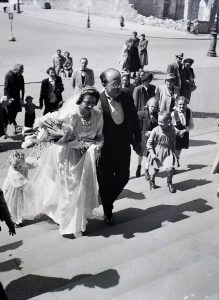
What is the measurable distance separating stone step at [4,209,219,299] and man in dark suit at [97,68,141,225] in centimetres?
72

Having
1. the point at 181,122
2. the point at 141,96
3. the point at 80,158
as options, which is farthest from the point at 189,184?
the point at 80,158

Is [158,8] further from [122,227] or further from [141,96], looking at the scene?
[122,227]

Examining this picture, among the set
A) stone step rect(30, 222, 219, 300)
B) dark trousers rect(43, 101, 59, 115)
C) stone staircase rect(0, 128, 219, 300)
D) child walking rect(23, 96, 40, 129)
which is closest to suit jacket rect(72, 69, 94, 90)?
dark trousers rect(43, 101, 59, 115)

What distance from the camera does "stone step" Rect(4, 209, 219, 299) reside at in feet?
14.0

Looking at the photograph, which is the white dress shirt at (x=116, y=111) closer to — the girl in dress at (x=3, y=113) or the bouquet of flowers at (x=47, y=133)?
the bouquet of flowers at (x=47, y=133)

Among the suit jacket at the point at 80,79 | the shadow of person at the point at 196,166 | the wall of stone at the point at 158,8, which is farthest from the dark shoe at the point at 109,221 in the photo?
the wall of stone at the point at 158,8

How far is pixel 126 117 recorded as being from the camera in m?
5.82

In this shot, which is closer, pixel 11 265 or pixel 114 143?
pixel 11 265

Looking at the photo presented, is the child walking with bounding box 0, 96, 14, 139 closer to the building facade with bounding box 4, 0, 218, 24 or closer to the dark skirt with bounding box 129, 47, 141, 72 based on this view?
the dark skirt with bounding box 129, 47, 141, 72

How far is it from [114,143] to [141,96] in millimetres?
3102

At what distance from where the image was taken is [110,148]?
5.80 metres

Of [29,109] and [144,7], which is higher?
[144,7]

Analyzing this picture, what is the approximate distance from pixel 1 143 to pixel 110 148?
4.80m

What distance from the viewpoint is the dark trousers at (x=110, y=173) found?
5.81 m
